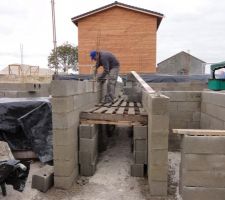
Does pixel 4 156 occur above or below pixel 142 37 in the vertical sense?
below

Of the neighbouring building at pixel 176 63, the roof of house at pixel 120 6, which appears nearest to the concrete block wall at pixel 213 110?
the roof of house at pixel 120 6

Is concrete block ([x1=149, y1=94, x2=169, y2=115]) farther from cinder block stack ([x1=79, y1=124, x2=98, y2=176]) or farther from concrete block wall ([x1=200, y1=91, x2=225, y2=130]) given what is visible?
concrete block wall ([x1=200, y1=91, x2=225, y2=130])

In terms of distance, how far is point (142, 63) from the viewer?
17984mm

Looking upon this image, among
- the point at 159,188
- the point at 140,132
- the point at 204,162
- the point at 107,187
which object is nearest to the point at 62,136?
the point at 107,187

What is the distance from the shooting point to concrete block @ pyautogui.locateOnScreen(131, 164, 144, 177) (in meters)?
5.11

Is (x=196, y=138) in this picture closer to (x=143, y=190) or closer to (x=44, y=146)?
(x=143, y=190)

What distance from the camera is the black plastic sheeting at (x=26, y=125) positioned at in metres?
5.40

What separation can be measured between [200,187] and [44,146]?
9.91 ft

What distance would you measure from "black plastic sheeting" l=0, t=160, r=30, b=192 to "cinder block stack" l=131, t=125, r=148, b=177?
2.07 meters

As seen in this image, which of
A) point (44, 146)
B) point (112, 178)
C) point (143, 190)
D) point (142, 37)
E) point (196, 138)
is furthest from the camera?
point (142, 37)

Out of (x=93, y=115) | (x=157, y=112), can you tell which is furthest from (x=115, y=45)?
(x=157, y=112)

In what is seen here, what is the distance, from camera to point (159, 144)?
4.21 meters

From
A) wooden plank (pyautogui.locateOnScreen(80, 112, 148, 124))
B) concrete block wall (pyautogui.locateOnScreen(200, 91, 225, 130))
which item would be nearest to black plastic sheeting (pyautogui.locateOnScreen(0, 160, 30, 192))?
wooden plank (pyautogui.locateOnScreen(80, 112, 148, 124))

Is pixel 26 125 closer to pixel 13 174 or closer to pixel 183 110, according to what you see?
pixel 13 174
